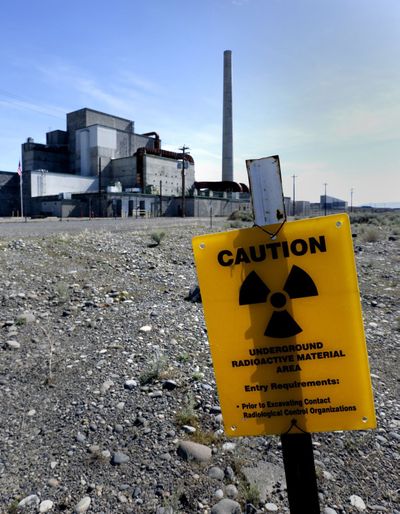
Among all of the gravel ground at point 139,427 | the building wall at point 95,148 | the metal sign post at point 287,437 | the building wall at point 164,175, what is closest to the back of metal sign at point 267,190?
the metal sign post at point 287,437

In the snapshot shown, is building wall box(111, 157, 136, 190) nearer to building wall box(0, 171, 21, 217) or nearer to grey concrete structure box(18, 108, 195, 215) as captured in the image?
grey concrete structure box(18, 108, 195, 215)

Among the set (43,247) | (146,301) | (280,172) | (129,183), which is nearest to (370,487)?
(280,172)

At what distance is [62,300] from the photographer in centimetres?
697

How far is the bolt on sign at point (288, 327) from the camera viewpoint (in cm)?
152

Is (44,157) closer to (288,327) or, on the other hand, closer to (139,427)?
(139,427)

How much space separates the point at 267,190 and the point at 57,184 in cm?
5968

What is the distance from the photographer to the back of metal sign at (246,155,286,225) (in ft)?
5.15

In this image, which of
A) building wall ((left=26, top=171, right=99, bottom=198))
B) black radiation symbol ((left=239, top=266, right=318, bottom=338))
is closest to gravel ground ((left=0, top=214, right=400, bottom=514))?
black radiation symbol ((left=239, top=266, right=318, bottom=338))

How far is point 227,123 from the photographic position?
235 feet

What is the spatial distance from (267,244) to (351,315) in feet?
1.47

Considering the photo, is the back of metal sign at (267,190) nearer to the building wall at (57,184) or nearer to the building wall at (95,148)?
the building wall at (57,184)

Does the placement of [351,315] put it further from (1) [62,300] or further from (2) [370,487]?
(1) [62,300]

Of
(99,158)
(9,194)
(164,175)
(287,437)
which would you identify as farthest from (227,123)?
(287,437)

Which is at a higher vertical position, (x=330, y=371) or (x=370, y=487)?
(x=330, y=371)
